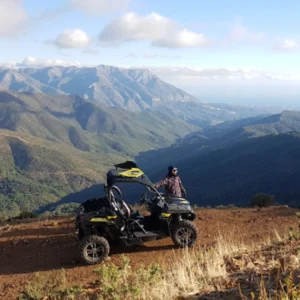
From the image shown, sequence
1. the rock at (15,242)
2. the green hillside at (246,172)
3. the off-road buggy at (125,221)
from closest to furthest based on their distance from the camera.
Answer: the off-road buggy at (125,221)
the rock at (15,242)
the green hillside at (246,172)

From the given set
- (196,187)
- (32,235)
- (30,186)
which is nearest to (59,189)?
(30,186)

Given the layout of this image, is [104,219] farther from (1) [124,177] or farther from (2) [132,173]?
(2) [132,173]

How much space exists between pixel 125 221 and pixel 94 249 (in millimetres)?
1075

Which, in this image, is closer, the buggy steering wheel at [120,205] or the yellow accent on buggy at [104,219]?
the yellow accent on buggy at [104,219]

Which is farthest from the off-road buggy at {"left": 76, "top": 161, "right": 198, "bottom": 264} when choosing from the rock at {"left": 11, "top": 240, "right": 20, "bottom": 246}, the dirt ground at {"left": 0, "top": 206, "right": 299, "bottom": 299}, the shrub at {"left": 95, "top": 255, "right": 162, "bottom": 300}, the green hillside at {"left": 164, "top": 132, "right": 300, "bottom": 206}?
the green hillside at {"left": 164, "top": 132, "right": 300, "bottom": 206}

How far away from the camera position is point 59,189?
182000mm

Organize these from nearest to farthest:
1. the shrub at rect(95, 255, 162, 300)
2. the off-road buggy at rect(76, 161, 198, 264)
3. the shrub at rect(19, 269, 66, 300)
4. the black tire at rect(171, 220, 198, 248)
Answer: the shrub at rect(95, 255, 162, 300) < the shrub at rect(19, 269, 66, 300) < the off-road buggy at rect(76, 161, 198, 264) < the black tire at rect(171, 220, 198, 248)

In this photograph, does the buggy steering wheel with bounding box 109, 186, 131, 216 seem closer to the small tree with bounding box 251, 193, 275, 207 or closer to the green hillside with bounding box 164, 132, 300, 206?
the small tree with bounding box 251, 193, 275, 207

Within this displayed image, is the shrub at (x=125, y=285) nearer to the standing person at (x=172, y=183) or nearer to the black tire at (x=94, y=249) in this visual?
the black tire at (x=94, y=249)

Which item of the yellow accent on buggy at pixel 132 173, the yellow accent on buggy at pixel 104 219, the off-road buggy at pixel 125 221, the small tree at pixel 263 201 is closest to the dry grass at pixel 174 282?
the off-road buggy at pixel 125 221

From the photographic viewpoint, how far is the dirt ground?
27.3 ft

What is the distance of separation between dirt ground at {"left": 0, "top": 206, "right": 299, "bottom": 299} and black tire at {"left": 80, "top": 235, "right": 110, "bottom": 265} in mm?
233

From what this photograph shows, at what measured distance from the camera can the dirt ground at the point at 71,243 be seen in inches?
328

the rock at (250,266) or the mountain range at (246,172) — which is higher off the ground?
the rock at (250,266)
